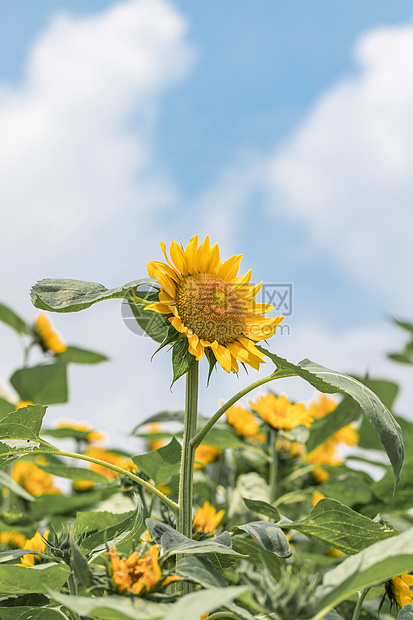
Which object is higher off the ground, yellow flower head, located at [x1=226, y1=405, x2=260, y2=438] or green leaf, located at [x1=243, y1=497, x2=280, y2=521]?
yellow flower head, located at [x1=226, y1=405, x2=260, y2=438]

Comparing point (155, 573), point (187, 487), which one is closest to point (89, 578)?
point (155, 573)

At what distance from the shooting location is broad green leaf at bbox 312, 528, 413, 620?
43cm

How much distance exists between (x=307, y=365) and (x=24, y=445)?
360 mm

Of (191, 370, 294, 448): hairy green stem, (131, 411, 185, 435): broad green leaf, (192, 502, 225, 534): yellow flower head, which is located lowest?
(192, 502, 225, 534): yellow flower head

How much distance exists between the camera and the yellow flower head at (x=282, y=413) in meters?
1.41

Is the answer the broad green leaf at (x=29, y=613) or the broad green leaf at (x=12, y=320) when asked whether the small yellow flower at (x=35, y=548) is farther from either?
the broad green leaf at (x=12, y=320)

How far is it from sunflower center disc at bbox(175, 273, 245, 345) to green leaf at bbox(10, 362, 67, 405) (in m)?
1.07

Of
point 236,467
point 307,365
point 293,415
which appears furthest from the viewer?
point 236,467

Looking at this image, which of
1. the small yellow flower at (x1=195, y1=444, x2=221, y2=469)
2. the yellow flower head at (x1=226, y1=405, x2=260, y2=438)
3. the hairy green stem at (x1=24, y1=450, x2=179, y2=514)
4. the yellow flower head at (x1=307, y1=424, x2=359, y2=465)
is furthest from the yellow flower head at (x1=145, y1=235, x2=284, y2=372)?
the yellow flower head at (x1=307, y1=424, x2=359, y2=465)

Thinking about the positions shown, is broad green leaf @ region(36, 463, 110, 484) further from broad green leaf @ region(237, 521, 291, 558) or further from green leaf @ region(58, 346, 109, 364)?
green leaf @ region(58, 346, 109, 364)

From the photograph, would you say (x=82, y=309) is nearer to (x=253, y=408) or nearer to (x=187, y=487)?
(x=187, y=487)

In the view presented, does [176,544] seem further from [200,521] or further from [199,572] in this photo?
[200,521]

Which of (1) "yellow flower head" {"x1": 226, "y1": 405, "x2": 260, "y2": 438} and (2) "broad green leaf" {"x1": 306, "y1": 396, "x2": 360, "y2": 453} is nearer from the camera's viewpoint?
(2) "broad green leaf" {"x1": 306, "y1": 396, "x2": 360, "y2": 453}

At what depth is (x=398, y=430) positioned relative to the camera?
65 centimetres
